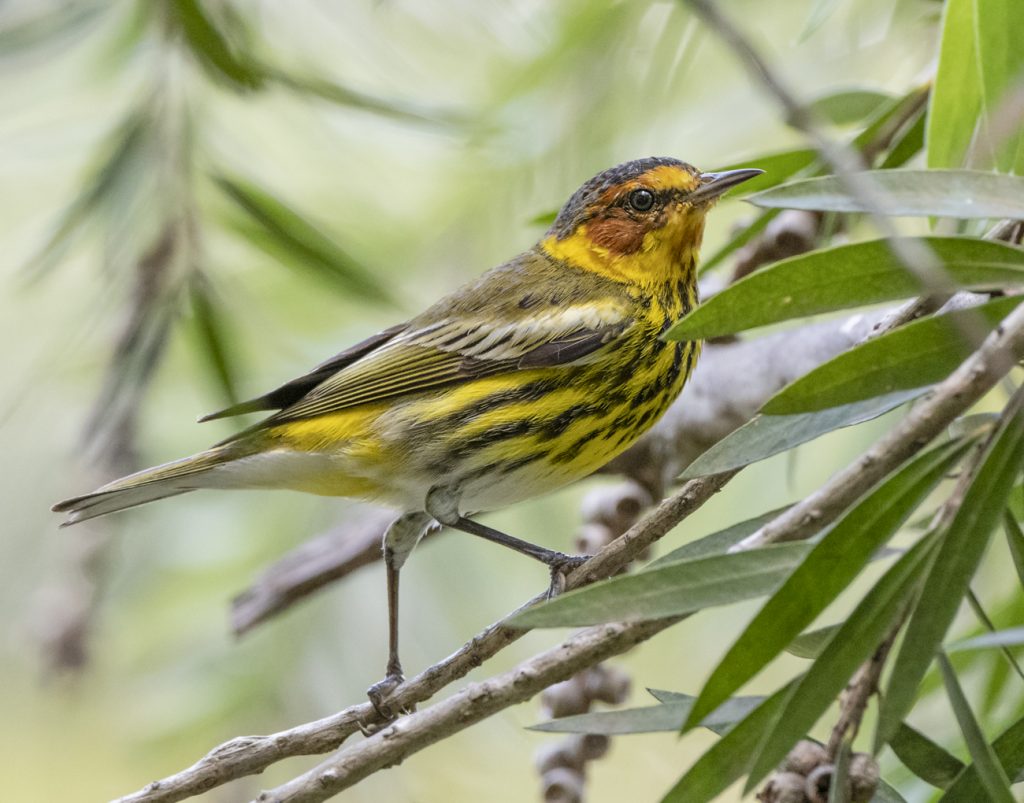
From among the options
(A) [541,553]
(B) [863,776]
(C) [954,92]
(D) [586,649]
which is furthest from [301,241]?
(B) [863,776]

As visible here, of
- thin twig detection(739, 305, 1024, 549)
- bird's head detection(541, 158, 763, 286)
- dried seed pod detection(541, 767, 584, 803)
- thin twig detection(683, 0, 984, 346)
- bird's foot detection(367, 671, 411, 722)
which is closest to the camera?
thin twig detection(683, 0, 984, 346)

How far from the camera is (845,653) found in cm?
100

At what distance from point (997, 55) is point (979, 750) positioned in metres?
0.89

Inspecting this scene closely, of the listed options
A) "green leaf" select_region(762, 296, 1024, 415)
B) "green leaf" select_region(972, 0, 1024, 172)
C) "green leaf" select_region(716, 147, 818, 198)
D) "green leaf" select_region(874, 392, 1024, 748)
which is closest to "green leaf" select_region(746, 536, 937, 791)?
"green leaf" select_region(874, 392, 1024, 748)

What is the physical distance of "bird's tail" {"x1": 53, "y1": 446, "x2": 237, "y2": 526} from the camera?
7.11 ft

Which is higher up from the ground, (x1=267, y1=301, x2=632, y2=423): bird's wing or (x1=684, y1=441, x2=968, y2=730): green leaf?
(x1=267, y1=301, x2=632, y2=423): bird's wing

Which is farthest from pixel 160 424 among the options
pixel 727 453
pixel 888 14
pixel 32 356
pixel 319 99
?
pixel 727 453

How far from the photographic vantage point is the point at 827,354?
212 cm

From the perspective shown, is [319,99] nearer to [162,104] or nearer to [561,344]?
[162,104]

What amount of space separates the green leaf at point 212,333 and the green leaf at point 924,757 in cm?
144

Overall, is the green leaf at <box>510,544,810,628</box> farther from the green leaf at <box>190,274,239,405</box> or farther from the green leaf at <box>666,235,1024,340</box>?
the green leaf at <box>190,274,239,405</box>

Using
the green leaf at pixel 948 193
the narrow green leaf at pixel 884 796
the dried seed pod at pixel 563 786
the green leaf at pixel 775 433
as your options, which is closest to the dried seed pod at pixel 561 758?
the dried seed pod at pixel 563 786

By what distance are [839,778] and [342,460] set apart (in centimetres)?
153

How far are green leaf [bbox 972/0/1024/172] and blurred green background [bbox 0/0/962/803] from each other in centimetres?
99
